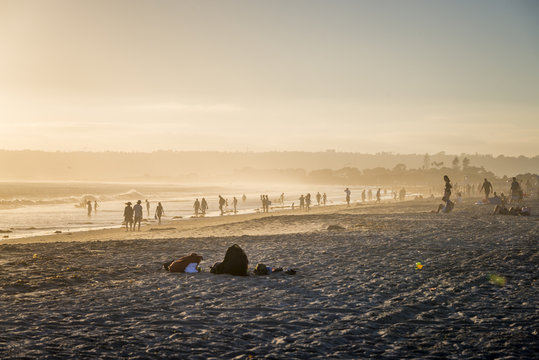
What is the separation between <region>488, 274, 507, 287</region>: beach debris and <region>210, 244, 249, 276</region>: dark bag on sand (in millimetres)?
5703

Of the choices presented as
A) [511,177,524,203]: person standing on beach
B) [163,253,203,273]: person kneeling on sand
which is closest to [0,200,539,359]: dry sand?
[163,253,203,273]: person kneeling on sand

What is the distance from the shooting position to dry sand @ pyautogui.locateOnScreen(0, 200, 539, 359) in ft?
20.6

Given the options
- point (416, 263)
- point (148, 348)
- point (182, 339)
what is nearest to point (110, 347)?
point (148, 348)

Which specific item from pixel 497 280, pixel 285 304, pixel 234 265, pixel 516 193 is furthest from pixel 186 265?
pixel 516 193

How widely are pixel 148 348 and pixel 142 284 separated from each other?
14.0 ft

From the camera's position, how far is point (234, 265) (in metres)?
11.2

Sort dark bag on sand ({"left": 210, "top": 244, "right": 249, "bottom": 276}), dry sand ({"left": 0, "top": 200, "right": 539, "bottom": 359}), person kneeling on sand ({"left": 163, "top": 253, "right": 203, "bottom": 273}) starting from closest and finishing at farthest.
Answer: dry sand ({"left": 0, "top": 200, "right": 539, "bottom": 359}) < dark bag on sand ({"left": 210, "top": 244, "right": 249, "bottom": 276}) < person kneeling on sand ({"left": 163, "top": 253, "right": 203, "bottom": 273})

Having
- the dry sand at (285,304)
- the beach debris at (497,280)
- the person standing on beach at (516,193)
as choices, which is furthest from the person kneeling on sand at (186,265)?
the person standing on beach at (516,193)

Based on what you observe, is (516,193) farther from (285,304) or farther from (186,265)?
(285,304)

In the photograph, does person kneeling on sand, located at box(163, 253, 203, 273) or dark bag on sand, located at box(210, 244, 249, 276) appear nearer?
dark bag on sand, located at box(210, 244, 249, 276)

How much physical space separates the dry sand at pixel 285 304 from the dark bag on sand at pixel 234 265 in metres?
0.31

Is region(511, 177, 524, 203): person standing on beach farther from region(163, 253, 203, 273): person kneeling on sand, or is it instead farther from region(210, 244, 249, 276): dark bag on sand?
region(163, 253, 203, 273): person kneeling on sand

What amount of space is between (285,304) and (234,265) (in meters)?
2.90

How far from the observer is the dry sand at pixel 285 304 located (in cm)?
627
